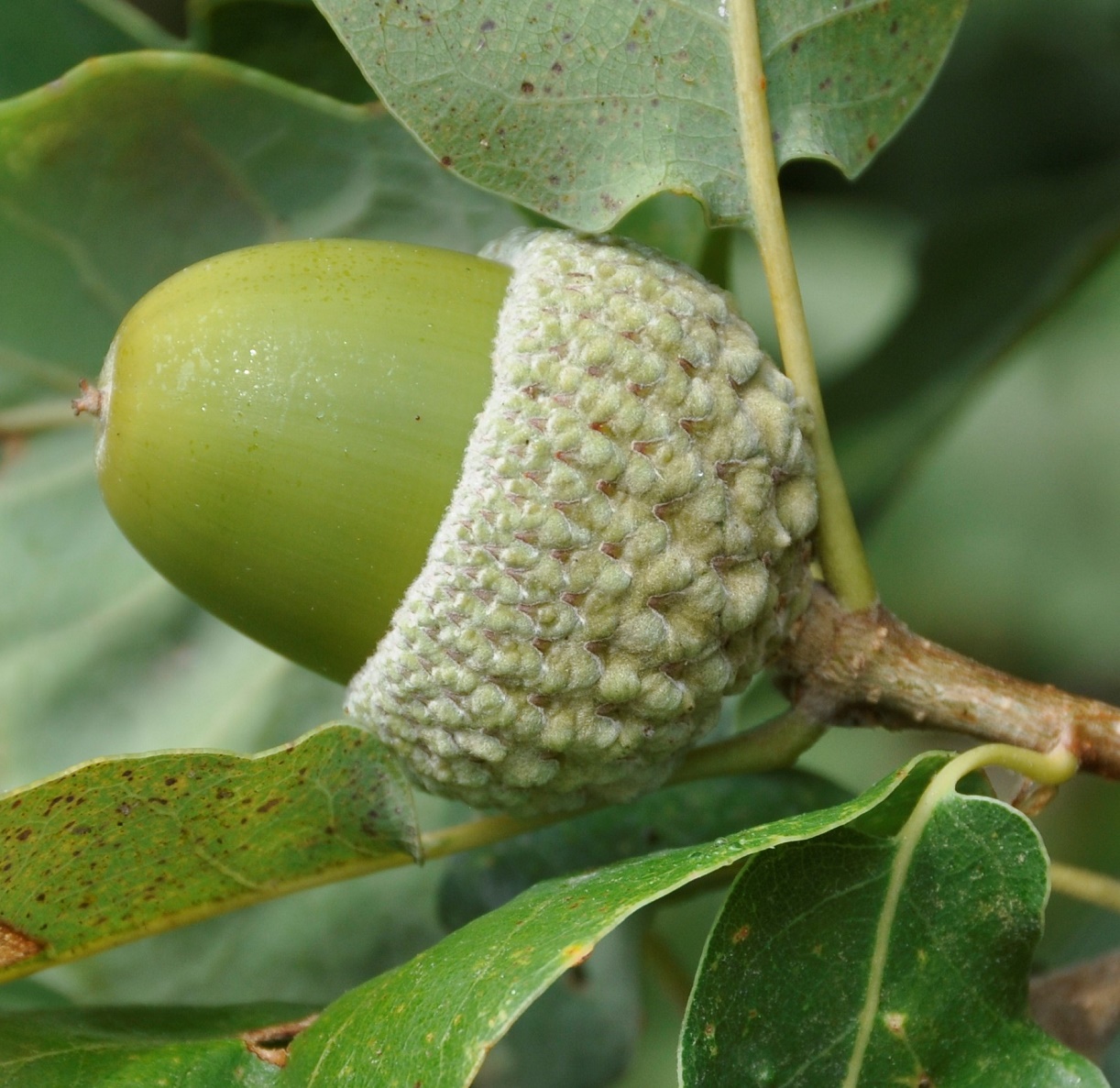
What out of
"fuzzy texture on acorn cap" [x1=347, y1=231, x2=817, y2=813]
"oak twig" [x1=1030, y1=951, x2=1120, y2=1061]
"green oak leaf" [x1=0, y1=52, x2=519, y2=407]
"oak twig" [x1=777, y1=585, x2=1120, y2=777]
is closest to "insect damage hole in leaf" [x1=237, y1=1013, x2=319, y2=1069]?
"fuzzy texture on acorn cap" [x1=347, y1=231, x2=817, y2=813]

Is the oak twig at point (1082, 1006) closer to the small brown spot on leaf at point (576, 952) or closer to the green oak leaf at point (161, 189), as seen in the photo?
the small brown spot on leaf at point (576, 952)

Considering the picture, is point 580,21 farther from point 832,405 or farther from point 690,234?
point 832,405

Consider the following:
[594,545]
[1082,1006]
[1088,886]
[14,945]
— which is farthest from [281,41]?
[1082,1006]

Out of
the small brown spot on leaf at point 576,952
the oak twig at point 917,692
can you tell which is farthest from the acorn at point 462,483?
the small brown spot on leaf at point 576,952

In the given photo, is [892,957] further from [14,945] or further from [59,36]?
[59,36]

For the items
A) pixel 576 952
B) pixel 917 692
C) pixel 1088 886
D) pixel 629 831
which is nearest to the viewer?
pixel 576 952

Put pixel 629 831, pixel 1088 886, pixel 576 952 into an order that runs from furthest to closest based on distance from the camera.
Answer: pixel 629 831 → pixel 1088 886 → pixel 576 952
